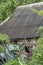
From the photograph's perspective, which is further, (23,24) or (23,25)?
(23,24)

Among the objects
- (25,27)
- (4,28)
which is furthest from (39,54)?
(4,28)

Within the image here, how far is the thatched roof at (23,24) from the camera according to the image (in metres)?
10.9

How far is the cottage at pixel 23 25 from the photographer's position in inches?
423

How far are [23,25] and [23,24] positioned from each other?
0.11 metres

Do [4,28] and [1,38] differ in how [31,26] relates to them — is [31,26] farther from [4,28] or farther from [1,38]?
[1,38]

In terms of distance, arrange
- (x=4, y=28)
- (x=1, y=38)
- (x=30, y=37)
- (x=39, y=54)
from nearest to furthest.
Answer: (x=39, y=54) → (x=1, y=38) → (x=30, y=37) → (x=4, y=28)

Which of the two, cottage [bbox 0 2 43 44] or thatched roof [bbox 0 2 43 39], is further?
thatched roof [bbox 0 2 43 39]

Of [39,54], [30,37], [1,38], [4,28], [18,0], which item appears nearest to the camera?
[39,54]

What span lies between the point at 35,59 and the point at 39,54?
0.10 meters

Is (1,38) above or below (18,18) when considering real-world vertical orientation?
above

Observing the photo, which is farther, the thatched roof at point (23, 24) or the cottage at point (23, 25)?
the thatched roof at point (23, 24)

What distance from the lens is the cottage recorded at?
10738mm

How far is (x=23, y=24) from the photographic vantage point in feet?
38.4

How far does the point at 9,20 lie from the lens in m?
12.7
